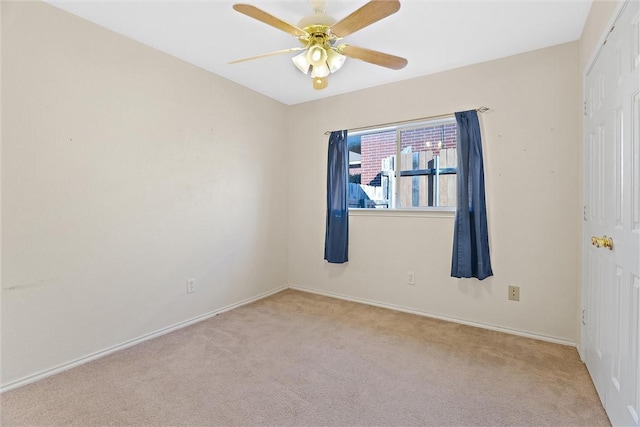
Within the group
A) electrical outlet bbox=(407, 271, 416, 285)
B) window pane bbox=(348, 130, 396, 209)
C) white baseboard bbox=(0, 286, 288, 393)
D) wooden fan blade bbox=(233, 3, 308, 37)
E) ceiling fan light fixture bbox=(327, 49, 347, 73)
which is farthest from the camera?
window pane bbox=(348, 130, 396, 209)

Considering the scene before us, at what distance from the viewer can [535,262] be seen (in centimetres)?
251

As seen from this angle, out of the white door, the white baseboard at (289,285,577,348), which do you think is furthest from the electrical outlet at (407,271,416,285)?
the white door

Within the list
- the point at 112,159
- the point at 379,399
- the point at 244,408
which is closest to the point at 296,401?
the point at 244,408

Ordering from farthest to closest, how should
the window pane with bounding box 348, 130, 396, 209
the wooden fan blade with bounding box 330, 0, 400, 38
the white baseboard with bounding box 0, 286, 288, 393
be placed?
the window pane with bounding box 348, 130, 396, 209, the white baseboard with bounding box 0, 286, 288, 393, the wooden fan blade with bounding box 330, 0, 400, 38

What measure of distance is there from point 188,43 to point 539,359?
11.8ft

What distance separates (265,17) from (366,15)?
0.54 m

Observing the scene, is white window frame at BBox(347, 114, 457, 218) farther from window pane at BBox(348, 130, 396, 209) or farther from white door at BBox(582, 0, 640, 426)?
white door at BBox(582, 0, 640, 426)

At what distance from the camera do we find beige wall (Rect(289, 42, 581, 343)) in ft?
7.82

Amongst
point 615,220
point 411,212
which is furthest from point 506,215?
point 615,220

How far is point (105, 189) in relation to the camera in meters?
2.22

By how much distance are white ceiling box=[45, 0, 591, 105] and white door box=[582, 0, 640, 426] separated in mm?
538

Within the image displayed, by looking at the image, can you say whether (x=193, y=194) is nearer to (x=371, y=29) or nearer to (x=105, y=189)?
(x=105, y=189)

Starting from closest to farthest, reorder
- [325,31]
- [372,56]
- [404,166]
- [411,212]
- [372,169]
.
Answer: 1. [325,31]
2. [372,56]
3. [411,212]
4. [404,166]
5. [372,169]

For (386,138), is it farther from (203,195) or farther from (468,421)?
(468,421)
